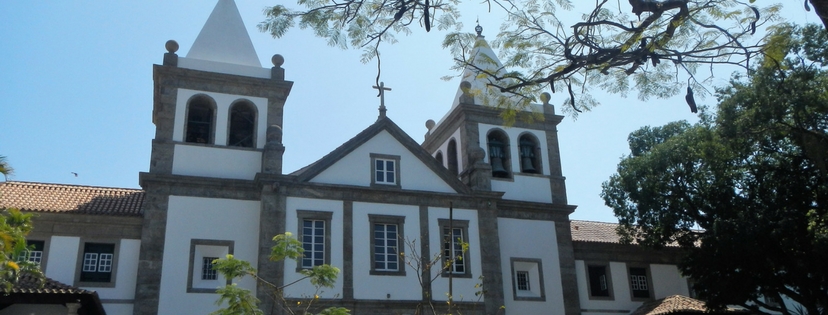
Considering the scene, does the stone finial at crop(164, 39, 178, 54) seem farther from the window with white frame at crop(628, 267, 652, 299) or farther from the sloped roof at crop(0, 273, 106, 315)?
the window with white frame at crop(628, 267, 652, 299)

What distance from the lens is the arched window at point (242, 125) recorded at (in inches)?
969

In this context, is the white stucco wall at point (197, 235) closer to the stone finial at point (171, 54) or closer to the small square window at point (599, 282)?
the stone finial at point (171, 54)

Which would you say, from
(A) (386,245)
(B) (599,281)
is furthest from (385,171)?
(B) (599,281)

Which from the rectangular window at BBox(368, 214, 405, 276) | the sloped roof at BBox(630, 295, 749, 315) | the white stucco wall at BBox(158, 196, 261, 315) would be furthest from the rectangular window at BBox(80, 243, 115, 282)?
the sloped roof at BBox(630, 295, 749, 315)

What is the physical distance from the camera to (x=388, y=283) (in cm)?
2273

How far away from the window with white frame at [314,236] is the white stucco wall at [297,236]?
11 cm

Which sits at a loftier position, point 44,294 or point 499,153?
point 499,153

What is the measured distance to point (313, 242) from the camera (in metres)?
22.6

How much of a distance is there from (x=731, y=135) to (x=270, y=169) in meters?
13.5

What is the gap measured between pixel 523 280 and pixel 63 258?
14140mm

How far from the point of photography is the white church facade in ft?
70.3

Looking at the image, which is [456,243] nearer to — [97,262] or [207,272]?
[207,272]

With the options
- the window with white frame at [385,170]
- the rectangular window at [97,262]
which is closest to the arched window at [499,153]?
the window with white frame at [385,170]

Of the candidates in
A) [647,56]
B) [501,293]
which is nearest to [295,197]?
[501,293]
